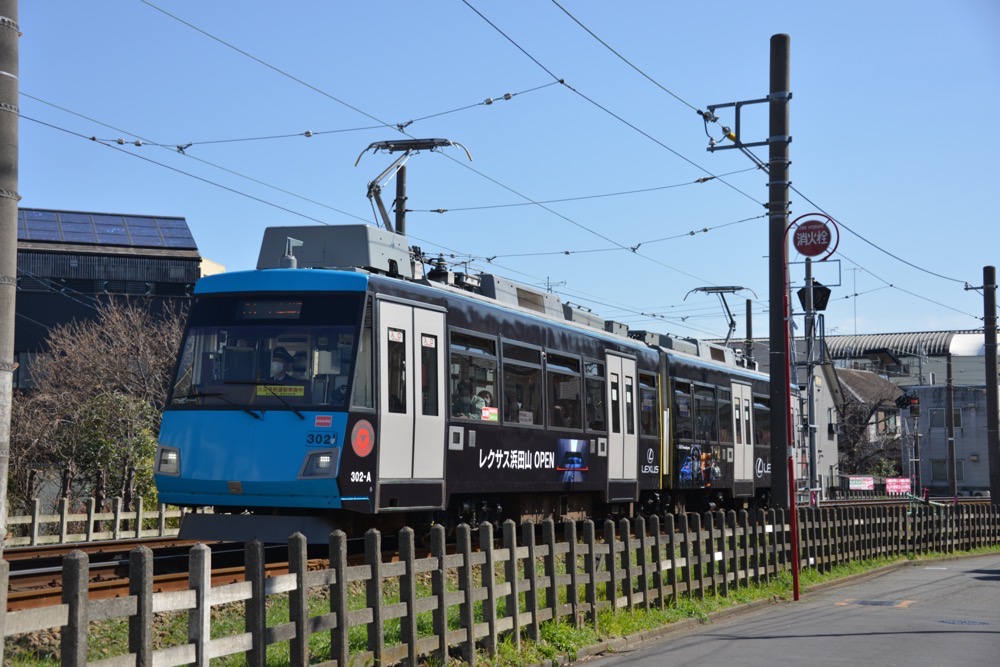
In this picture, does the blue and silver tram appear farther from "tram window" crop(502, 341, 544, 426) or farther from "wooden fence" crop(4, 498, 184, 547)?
"wooden fence" crop(4, 498, 184, 547)

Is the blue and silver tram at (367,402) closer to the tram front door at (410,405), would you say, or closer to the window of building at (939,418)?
the tram front door at (410,405)

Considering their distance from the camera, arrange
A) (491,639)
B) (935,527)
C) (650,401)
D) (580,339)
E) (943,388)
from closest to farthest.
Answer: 1. (491,639)
2. (580,339)
3. (650,401)
4. (935,527)
5. (943,388)

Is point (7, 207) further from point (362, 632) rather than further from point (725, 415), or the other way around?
point (725, 415)

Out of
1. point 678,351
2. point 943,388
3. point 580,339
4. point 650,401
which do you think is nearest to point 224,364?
point 580,339

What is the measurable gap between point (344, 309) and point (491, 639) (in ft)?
15.8

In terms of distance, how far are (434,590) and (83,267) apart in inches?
1677

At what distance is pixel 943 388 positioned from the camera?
83.4 m

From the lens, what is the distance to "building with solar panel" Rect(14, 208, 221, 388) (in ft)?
154

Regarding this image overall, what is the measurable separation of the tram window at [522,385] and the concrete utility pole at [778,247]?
3.36 metres

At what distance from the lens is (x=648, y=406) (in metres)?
22.2

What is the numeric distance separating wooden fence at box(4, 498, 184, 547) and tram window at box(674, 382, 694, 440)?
9.20 m

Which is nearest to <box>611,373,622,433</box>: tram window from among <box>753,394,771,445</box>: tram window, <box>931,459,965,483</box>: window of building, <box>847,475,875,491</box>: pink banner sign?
<box>753,394,771,445</box>: tram window

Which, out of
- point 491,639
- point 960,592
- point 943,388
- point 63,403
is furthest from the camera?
point 943,388

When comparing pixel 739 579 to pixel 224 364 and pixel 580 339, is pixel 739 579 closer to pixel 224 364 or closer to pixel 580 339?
pixel 580 339
